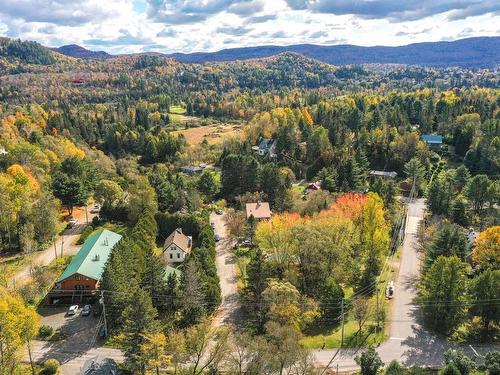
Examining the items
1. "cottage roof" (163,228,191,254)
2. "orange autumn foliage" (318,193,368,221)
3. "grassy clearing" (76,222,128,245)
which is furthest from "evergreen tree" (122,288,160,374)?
"grassy clearing" (76,222,128,245)

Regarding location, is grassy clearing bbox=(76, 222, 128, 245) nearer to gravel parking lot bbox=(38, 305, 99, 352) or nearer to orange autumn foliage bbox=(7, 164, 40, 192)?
orange autumn foliage bbox=(7, 164, 40, 192)

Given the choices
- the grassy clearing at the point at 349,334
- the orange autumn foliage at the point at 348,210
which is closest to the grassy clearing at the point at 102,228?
the orange autumn foliage at the point at 348,210

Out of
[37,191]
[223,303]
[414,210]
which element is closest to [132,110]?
[37,191]

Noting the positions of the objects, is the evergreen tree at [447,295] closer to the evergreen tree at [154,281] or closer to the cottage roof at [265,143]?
the evergreen tree at [154,281]

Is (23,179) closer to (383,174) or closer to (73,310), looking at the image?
(73,310)

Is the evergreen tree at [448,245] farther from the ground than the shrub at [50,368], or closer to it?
farther from the ground

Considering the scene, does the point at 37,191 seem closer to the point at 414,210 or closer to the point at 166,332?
the point at 166,332
